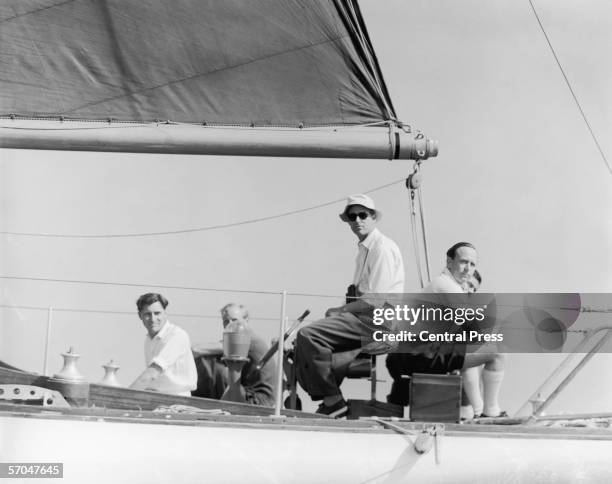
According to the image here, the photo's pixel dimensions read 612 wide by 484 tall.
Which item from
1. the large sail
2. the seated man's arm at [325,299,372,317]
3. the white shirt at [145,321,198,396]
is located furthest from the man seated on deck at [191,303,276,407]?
the large sail

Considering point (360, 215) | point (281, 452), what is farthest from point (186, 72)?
point (281, 452)

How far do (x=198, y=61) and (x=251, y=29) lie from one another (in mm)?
357

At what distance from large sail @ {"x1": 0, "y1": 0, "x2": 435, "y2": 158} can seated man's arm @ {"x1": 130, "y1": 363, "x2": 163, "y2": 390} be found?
1.23 meters

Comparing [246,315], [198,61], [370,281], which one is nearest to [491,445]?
[370,281]

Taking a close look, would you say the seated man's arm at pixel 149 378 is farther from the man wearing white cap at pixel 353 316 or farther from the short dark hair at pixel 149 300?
the man wearing white cap at pixel 353 316

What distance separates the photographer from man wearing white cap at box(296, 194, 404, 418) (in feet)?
22.4

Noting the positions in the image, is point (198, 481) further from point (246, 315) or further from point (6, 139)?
point (6, 139)

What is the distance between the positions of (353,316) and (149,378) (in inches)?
45.2

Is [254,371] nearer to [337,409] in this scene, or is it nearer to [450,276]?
[337,409]

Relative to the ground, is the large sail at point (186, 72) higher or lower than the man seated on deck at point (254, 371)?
higher

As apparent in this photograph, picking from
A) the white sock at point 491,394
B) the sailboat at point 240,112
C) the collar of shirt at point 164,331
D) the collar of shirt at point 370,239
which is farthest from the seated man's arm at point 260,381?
the white sock at point 491,394

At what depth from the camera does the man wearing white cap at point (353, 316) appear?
269 inches

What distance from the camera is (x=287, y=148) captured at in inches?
286

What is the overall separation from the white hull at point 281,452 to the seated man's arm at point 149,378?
0.71 meters
